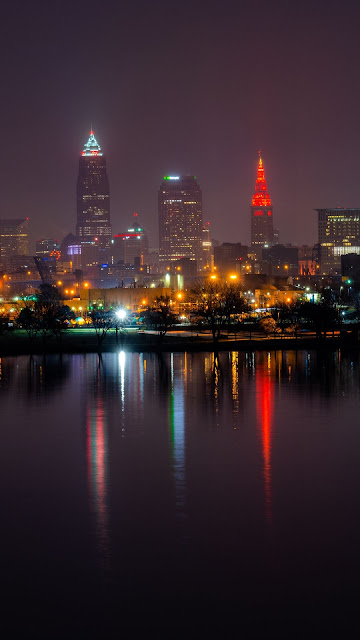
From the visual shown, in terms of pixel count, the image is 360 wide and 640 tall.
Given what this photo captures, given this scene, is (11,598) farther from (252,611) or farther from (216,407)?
(216,407)

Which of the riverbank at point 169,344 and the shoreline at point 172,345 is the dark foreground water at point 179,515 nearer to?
the shoreline at point 172,345

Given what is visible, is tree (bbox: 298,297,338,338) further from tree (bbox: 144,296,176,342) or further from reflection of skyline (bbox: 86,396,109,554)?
reflection of skyline (bbox: 86,396,109,554)

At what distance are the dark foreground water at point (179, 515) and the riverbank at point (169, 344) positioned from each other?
2741cm

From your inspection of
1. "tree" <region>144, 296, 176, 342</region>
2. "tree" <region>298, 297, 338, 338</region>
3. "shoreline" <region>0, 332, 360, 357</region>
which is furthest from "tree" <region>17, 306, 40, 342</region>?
"tree" <region>298, 297, 338, 338</region>

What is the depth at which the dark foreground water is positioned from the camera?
12086 mm

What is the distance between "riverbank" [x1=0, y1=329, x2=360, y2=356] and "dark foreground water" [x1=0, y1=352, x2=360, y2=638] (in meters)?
27.4

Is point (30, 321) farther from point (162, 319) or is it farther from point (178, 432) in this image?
point (178, 432)

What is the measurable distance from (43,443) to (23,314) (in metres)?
52.8

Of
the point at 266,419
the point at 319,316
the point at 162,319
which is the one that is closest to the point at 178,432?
the point at 266,419

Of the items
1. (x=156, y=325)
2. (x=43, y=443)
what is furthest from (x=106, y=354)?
(x=43, y=443)

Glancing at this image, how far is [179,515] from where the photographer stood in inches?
649

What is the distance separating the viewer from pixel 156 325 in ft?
256

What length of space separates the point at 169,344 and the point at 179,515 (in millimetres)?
46633

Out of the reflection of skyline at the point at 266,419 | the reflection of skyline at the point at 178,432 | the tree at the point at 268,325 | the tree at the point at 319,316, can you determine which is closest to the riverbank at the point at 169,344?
the tree at the point at 319,316
